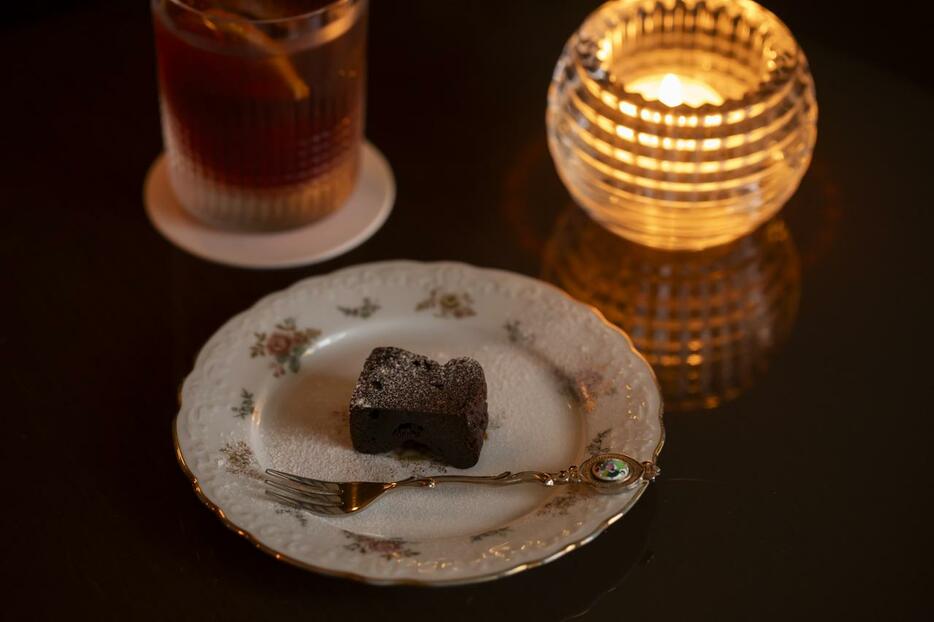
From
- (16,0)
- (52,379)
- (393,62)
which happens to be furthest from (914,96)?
(16,0)

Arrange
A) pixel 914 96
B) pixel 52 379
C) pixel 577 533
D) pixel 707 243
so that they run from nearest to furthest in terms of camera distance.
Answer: pixel 577 533 < pixel 52 379 < pixel 707 243 < pixel 914 96

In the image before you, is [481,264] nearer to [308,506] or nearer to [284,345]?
[284,345]

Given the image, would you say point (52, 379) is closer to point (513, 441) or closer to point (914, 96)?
point (513, 441)

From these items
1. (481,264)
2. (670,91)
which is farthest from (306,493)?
(670,91)

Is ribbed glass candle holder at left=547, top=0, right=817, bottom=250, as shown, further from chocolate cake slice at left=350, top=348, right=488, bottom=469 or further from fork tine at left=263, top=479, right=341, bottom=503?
fork tine at left=263, top=479, right=341, bottom=503

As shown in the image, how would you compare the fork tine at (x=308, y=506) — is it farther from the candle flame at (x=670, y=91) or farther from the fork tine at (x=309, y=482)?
the candle flame at (x=670, y=91)

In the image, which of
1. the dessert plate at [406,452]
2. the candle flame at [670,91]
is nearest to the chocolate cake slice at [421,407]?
the dessert plate at [406,452]

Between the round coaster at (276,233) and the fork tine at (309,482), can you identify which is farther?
the round coaster at (276,233)
